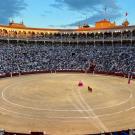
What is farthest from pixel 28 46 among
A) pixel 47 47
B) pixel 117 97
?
pixel 117 97

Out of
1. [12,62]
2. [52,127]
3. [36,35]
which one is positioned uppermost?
[36,35]

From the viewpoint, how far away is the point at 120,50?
70.3 m

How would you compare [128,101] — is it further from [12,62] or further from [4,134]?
[12,62]

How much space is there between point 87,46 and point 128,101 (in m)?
47.0

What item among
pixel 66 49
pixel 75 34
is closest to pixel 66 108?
pixel 66 49

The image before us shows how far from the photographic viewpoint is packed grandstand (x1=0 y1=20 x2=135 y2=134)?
207 feet

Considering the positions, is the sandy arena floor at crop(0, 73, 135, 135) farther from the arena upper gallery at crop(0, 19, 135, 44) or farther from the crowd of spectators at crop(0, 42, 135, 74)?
the arena upper gallery at crop(0, 19, 135, 44)

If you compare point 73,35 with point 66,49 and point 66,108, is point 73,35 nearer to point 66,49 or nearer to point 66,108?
point 66,49

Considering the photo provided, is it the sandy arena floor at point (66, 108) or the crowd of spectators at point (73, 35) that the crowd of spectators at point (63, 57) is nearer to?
the crowd of spectators at point (73, 35)

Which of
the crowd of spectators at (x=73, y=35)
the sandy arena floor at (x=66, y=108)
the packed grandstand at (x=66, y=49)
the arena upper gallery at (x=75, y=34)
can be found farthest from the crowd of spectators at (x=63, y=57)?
the sandy arena floor at (x=66, y=108)

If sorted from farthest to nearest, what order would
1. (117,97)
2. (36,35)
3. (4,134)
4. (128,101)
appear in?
(36,35) → (117,97) → (128,101) → (4,134)

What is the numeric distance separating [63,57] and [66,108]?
41700 millimetres

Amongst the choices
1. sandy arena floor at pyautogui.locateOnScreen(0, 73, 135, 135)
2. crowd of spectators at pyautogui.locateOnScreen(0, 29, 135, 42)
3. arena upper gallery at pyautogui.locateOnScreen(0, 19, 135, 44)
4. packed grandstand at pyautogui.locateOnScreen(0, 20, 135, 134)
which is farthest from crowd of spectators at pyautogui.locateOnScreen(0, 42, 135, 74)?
sandy arena floor at pyautogui.locateOnScreen(0, 73, 135, 135)

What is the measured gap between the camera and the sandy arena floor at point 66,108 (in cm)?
2414
